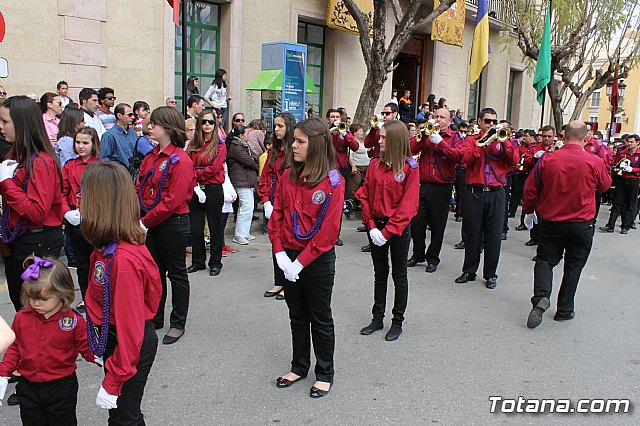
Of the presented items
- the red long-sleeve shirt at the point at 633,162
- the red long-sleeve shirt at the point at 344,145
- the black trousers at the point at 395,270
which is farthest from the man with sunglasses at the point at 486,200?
the red long-sleeve shirt at the point at 633,162

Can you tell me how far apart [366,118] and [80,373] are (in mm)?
9911

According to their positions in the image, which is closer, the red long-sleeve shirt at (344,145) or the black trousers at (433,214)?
the black trousers at (433,214)

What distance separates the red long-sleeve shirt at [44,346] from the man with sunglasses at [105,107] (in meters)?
6.10

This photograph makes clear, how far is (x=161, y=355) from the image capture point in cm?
469

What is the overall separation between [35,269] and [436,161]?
5587 mm

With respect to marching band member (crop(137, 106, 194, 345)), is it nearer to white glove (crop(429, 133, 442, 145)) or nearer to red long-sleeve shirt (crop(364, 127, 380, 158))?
white glove (crop(429, 133, 442, 145))

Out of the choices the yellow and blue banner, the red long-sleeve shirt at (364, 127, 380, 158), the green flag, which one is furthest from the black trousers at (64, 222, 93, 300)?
the yellow and blue banner

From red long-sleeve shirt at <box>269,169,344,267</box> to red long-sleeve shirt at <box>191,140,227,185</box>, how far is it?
294cm

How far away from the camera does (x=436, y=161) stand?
7.56 meters

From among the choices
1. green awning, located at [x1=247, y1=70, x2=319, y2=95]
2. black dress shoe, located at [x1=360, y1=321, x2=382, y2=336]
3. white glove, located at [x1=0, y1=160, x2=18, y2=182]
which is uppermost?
green awning, located at [x1=247, y1=70, x2=319, y2=95]

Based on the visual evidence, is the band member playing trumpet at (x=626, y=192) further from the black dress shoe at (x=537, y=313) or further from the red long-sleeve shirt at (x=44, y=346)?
the red long-sleeve shirt at (x=44, y=346)

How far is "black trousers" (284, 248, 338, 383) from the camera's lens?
3.99m

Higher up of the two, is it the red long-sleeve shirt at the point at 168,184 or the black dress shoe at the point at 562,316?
the red long-sleeve shirt at the point at 168,184

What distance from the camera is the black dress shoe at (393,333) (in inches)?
202
